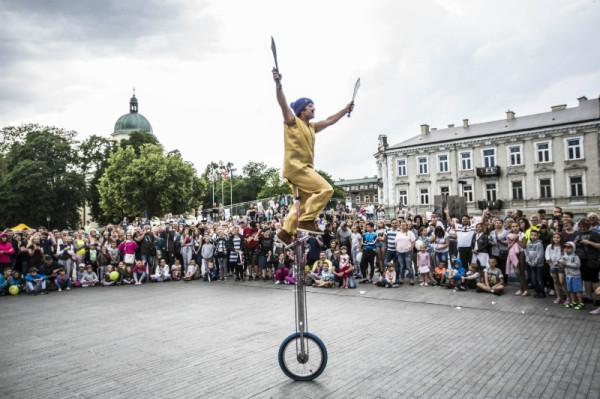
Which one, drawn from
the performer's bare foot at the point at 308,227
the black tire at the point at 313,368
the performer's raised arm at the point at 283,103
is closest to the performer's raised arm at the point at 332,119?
the performer's raised arm at the point at 283,103

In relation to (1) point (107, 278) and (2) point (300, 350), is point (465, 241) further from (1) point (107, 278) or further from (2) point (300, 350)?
(1) point (107, 278)

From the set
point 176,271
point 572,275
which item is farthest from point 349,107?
point 176,271

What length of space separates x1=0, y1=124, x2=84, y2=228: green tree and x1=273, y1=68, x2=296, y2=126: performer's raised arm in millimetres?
42829

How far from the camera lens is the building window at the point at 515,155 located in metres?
40.6

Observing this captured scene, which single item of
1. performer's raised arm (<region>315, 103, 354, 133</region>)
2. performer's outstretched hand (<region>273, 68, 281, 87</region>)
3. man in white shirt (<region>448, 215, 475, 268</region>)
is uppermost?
performer's outstretched hand (<region>273, 68, 281, 87</region>)

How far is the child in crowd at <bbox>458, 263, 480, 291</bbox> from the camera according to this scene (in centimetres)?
1052

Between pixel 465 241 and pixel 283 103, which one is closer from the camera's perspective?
pixel 283 103

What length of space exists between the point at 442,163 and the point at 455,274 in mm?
36755

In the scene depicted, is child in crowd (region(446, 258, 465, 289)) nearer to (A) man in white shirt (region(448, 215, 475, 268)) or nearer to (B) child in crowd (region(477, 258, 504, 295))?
(A) man in white shirt (region(448, 215, 475, 268))

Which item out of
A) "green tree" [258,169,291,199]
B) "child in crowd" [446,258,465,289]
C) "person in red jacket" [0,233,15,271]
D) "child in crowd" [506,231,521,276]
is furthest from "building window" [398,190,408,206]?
"person in red jacket" [0,233,15,271]

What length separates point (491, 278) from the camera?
10.0 meters

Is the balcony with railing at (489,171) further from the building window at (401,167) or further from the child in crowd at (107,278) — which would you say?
the child in crowd at (107,278)

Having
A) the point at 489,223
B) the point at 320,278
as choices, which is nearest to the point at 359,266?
the point at 320,278

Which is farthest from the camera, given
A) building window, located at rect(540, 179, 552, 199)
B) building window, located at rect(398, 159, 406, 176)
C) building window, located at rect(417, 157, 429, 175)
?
building window, located at rect(398, 159, 406, 176)
